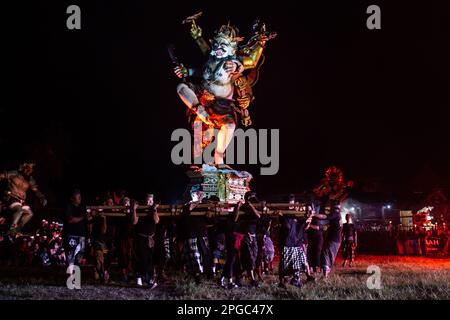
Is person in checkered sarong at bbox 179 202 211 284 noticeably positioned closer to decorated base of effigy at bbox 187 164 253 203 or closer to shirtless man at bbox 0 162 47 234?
shirtless man at bbox 0 162 47 234

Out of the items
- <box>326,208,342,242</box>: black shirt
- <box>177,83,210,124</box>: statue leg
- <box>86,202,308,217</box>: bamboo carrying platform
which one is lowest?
<box>326,208,342,242</box>: black shirt

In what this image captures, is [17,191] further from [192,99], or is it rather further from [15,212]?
[192,99]

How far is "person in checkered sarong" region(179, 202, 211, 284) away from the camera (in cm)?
996

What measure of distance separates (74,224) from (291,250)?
4982 mm

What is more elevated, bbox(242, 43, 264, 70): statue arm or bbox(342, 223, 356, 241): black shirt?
bbox(242, 43, 264, 70): statue arm

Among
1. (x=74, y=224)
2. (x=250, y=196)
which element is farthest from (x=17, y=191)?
(x=250, y=196)

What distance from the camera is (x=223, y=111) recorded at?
17.2 m

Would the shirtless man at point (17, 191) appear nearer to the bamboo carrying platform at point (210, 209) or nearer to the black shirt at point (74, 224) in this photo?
the black shirt at point (74, 224)

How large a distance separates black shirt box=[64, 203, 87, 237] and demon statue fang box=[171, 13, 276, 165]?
25.0 feet

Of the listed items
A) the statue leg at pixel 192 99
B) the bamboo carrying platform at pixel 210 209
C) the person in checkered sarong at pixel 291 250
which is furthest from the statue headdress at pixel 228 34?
the person in checkered sarong at pixel 291 250

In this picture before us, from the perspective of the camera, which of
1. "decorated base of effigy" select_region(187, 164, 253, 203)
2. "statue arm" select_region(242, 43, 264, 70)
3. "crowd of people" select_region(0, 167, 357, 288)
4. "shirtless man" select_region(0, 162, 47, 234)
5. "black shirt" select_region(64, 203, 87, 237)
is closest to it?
"crowd of people" select_region(0, 167, 357, 288)

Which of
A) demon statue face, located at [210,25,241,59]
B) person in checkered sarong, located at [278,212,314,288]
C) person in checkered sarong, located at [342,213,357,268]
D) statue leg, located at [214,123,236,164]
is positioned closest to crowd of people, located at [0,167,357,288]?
person in checkered sarong, located at [278,212,314,288]

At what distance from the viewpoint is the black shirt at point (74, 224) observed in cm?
1001

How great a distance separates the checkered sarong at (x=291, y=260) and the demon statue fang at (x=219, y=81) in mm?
7585
